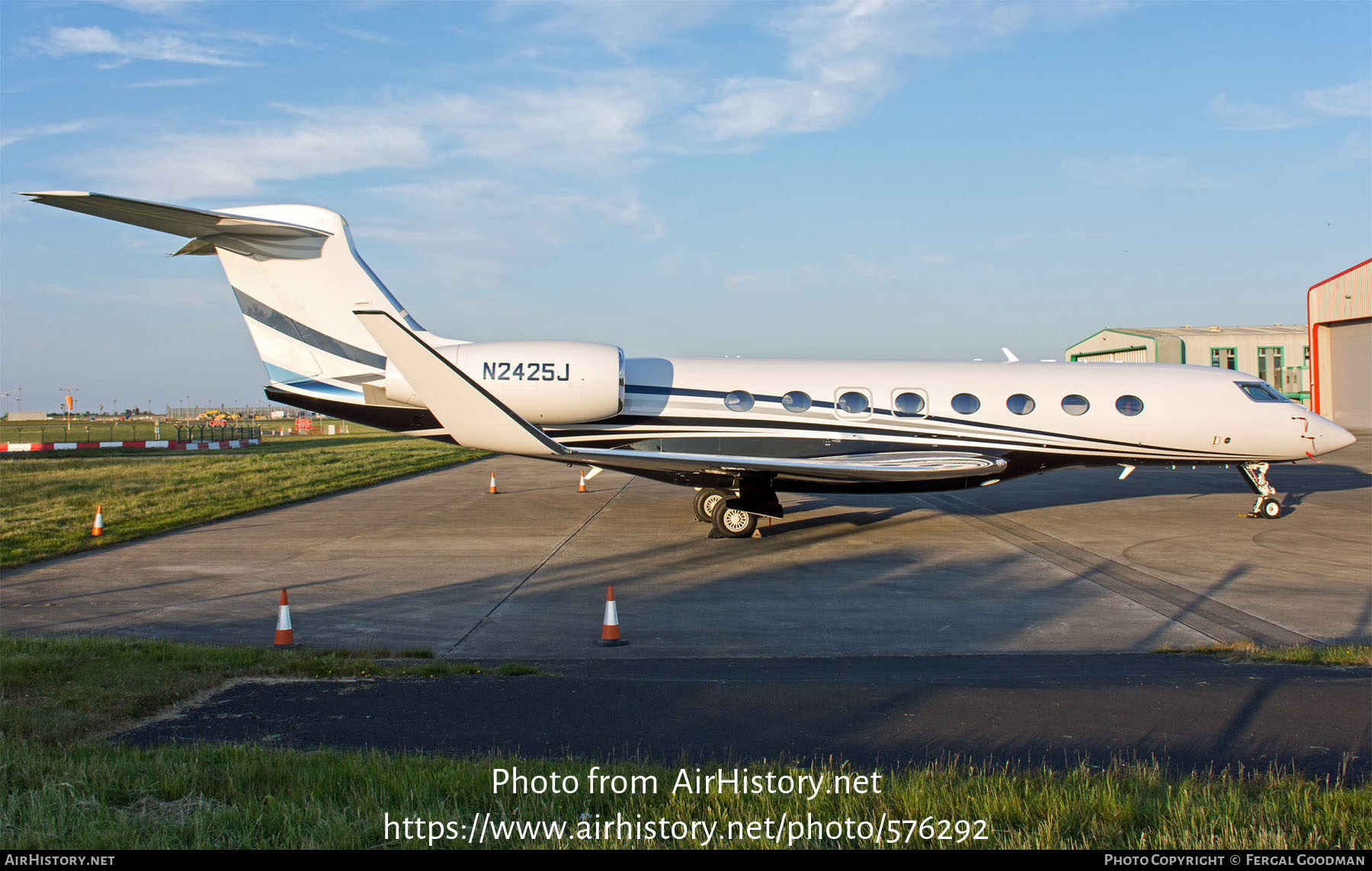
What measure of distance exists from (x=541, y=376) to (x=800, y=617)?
6.01m

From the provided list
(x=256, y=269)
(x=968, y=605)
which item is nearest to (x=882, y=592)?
(x=968, y=605)

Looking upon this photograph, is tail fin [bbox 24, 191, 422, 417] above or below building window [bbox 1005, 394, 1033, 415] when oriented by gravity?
above

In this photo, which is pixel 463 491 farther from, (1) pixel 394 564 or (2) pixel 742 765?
(2) pixel 742 765

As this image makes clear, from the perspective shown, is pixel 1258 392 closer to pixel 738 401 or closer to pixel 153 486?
pixel 738 401

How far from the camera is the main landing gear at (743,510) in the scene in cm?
1373

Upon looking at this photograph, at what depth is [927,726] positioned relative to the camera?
5637 mm

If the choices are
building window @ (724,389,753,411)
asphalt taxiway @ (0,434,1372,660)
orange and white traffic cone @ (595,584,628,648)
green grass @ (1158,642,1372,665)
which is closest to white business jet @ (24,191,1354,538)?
building window @ (724,389,753,411)

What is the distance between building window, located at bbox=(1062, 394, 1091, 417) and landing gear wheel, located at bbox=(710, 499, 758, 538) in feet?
18.3

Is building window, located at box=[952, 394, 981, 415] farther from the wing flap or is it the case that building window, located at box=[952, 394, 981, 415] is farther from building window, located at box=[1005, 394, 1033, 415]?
the wing flap

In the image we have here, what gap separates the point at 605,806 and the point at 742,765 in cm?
Answer: 97

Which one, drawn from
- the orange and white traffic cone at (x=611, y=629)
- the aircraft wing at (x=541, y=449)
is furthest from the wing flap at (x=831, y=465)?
the orange and white traffic cone at (x=611, y=629)

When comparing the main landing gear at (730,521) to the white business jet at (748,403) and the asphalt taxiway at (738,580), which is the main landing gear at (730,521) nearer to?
the white business jet at (748,403)

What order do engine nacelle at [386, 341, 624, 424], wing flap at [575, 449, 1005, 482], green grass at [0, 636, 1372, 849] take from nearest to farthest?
green grass at [0, 636, 1372, 849]
wing flap at [575, 449, 1005, 482]
engine nacelle at [386, 341, 624, 424]

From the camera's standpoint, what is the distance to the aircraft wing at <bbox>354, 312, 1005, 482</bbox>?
10305 millimetres
